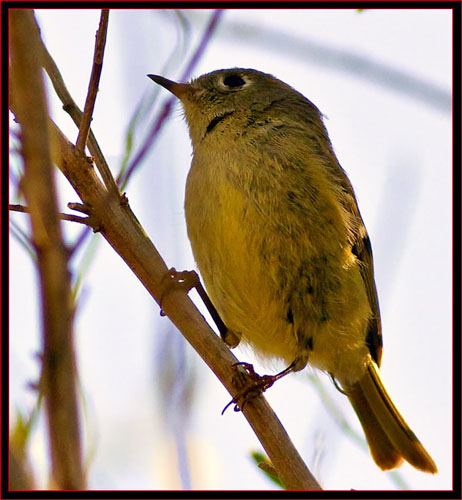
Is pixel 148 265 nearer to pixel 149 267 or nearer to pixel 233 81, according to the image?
pixel 149 267

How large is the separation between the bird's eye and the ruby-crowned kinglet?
3 cm

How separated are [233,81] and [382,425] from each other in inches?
95.2

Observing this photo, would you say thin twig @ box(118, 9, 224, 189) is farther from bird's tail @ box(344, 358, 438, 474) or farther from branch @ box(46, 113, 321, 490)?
bird's tail @ box(344, 358, 438, 474)

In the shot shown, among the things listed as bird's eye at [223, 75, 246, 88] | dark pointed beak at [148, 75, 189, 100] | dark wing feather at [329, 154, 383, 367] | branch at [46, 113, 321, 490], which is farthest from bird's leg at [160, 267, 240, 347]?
bird's eye at [223, 75, 246, 88]

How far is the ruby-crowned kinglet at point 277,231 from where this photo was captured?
135 inches

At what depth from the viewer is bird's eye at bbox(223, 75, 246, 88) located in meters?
4.30

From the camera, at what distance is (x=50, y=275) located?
1022 millimetres

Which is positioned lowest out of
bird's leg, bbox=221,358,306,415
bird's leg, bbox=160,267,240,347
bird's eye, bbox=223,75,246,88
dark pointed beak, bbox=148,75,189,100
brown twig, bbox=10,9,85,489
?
brown twig, bbox=10,9,85,489

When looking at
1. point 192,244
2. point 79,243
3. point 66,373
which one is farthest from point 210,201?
point 66,373

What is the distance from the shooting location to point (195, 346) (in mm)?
2484

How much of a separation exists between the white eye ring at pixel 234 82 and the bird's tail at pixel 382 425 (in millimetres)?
1885

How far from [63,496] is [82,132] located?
1329 mm

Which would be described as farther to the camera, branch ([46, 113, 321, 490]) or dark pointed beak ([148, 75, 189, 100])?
dark pointed beak ([148, 75, 189, 100])

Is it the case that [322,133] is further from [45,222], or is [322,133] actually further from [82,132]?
[45,222]
